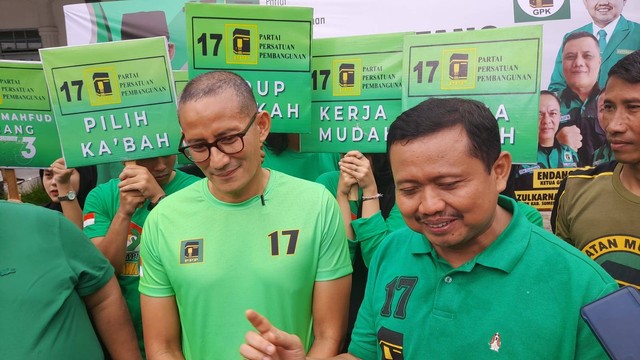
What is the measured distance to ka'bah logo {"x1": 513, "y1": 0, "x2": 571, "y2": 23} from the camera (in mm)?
4445

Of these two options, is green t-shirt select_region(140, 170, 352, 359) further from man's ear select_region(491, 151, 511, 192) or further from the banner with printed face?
the banner with printed face

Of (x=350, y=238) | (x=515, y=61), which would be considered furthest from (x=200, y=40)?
(x=515, y=61)

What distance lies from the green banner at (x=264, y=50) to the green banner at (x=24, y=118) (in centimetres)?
104

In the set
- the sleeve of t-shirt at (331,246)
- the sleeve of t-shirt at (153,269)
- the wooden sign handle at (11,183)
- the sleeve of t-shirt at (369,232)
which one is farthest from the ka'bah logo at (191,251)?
the wooden sign handle at (11,183)

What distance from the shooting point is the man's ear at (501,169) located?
A: 129 centimetres

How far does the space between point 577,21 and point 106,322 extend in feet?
13.8

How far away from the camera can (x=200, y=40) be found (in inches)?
106

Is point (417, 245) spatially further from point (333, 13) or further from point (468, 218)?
point (333, 13)

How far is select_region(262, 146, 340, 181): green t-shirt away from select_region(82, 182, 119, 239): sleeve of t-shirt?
31.6 inches

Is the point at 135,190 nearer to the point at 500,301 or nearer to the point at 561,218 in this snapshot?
the point at 500,301

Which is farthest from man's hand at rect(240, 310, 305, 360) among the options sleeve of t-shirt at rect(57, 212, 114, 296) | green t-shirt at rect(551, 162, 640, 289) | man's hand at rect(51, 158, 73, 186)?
man's hand at rect(51, 158, 73, 186)

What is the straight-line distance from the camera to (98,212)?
254cm

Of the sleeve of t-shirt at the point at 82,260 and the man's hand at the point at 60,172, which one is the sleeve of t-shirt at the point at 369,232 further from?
the man's hand at the point at 60,172

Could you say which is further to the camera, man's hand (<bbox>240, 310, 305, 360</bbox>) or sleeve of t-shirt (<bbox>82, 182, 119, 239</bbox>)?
sleeve of t-shirt (<bbox>82, 182, 119, 239</bbox>)
